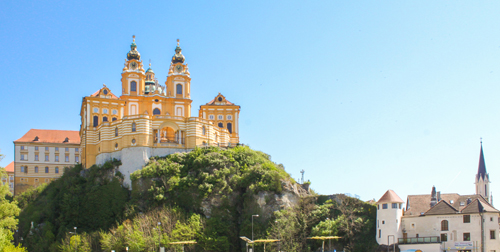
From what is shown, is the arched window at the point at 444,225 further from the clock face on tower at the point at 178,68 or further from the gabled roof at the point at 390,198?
the clock face on tower at the point at 178,68

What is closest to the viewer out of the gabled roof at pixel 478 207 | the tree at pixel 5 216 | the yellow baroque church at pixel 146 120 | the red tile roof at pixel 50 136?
the tree at pixel 5 216

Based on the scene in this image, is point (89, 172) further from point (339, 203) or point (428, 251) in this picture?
point (428, 251)

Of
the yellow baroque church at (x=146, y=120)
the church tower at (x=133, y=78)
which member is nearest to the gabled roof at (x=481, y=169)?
the yellow baroque church at (x=146, y=120)

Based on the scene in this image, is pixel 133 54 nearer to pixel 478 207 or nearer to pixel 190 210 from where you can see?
pixel 190 210

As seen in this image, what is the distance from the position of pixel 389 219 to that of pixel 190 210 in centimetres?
2577

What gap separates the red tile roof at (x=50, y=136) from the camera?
338 ft

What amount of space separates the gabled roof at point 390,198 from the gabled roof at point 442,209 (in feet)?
11.7

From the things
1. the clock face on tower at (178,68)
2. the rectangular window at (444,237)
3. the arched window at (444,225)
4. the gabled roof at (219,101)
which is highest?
the clock face on tower at (178,68)

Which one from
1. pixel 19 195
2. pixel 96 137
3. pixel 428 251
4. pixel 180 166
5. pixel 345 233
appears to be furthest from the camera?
pixel 19 195

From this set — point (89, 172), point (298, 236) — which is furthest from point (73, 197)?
point (298, 236)

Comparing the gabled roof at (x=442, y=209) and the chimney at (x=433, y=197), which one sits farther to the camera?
the chimney at (x=433, y=197)

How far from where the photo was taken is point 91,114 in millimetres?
88375

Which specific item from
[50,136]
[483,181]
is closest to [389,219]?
[483,181]

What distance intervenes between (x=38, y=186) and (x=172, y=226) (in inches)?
1497
